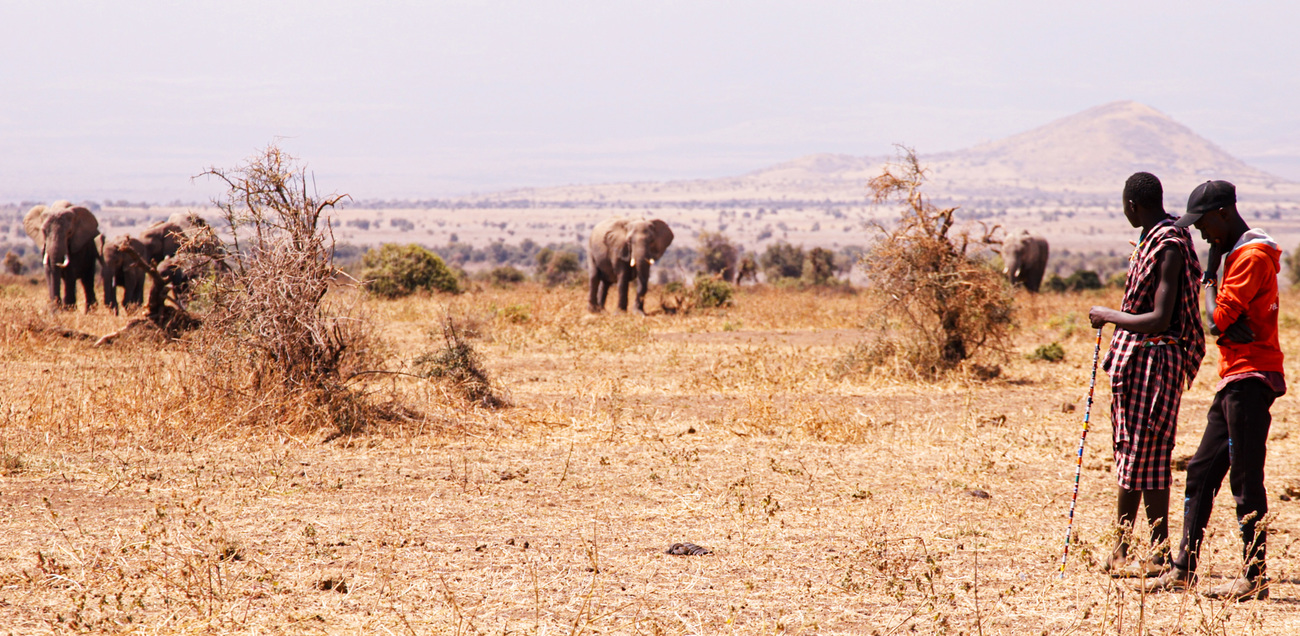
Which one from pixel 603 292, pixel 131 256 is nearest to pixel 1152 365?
pixel 131 256

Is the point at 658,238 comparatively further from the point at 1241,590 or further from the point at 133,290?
the point at 1241,590

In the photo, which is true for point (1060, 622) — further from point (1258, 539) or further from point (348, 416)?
point (348, 416)

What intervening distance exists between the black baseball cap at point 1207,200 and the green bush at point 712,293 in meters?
17.2

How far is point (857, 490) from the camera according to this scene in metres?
7.18

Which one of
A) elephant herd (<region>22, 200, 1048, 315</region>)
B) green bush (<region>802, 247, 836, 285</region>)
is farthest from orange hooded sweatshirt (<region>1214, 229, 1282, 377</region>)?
green bush (<region>802, 247, 836, 285</region>)

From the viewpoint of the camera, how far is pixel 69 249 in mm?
19484

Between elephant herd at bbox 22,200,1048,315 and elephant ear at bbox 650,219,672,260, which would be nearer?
elephant herd at bbox 22,200,1048,315

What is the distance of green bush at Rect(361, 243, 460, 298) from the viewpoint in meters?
24.6

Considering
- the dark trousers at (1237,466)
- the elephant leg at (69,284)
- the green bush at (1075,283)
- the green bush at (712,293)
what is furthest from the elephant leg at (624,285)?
the dark trousers at (1237,466)

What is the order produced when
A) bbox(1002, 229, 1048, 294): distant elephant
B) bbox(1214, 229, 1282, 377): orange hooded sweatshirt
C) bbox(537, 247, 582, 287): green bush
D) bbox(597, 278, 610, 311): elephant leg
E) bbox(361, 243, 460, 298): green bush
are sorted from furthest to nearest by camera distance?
bbox(537, 247, 582, 287): green bush < bbox(1002, 229, 1048, 294): distant elephant < bbox(361, 243, 460, 298): green bush < bbox(597, 278, 610, 311): elephant leg < bbox(1214, 229, 1282, 377): orange hooded sweatshirt

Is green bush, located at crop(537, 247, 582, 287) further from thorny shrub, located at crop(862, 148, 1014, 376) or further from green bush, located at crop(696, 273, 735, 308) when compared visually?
thorny shrub, located at crop(862, 148, 1014, 376)

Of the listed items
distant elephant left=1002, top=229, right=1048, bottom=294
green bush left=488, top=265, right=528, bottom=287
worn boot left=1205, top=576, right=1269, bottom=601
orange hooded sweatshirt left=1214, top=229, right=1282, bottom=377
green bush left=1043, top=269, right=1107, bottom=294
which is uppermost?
orange hooded sweatshirt left=1214, top=229, right=1282, bottom=377

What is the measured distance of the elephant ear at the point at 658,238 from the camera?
885 inches

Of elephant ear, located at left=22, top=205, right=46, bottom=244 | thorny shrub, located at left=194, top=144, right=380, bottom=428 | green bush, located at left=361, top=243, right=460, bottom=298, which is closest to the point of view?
thorny shrub, located at left=194, top=144, right=380, bottom=428
